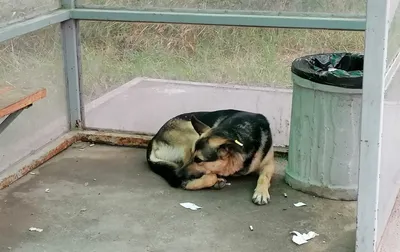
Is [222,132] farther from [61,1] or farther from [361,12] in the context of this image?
[61,1]

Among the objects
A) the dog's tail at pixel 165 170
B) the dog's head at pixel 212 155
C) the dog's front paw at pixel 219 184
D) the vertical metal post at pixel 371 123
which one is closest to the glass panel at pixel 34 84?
the dog's tail at pixel 165 170

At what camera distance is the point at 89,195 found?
16.5 feet

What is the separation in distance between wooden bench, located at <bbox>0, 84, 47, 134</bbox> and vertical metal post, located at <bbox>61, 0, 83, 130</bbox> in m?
1.08

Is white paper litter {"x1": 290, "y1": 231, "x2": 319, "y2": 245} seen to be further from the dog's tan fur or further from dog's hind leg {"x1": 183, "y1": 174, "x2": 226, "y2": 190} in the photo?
dog's hind leg {"x1": 183, "y1": 174, "x2": 226, "y2": 190}

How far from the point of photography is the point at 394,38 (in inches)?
151

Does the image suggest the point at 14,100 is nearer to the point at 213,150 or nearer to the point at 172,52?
the point at 213,150

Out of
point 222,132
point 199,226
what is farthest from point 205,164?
point 199,226

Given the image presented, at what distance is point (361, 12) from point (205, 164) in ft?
5.51

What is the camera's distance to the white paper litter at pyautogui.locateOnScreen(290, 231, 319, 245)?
14.0ft

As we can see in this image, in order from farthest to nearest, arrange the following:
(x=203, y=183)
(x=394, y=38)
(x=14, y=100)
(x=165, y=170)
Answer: (x=165, y=170) → (x=203, y=183) → (x=14, y=100) → (x=394, y=38)

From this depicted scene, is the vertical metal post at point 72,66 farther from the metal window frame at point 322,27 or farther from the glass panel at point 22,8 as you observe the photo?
the glass panel at point 22,8

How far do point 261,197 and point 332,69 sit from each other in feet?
3.46

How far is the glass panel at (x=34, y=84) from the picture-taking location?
17.6ft

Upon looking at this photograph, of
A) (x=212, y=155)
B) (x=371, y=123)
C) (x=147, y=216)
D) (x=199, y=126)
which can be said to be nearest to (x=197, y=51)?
(x=199, y=126)
